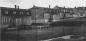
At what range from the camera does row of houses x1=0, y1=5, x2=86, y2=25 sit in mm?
4578

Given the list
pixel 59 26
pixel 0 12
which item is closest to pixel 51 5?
pixel 59 26

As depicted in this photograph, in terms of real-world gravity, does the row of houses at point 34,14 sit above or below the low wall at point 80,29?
above

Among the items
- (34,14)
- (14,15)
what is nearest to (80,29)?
(34,14)

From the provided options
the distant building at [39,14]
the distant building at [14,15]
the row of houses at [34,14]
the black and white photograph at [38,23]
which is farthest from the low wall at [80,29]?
the distant building at [14,15]

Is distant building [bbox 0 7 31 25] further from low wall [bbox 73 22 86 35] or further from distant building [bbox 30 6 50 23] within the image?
low wall [bbox 73 22 86 35]

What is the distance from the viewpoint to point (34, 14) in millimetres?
4641

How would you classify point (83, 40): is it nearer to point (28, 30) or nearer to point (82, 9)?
point (82, 9)

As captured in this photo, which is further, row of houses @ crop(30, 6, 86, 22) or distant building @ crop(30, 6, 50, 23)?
row of houses @ crop(30, 6, 86, 22)

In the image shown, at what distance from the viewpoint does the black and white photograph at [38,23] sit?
4.38m

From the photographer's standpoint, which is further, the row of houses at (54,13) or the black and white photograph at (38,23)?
the row of houses at (54,13)

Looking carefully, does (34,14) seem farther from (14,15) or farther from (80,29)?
(80,29)

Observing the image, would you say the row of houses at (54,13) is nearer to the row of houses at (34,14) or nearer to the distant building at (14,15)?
the row of houses at (34,14)

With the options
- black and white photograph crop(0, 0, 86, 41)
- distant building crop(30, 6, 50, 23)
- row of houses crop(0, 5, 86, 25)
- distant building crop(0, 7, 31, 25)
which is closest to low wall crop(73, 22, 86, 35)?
black and white photograph crop(0, 0, 86, 41)

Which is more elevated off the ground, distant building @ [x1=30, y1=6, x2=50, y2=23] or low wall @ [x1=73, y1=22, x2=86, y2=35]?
distant building @ [x1=30, y1=6, x2=50, y2=23]
